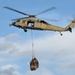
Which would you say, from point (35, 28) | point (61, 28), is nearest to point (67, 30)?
point (61, 28)

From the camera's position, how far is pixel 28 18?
100750 millimetres

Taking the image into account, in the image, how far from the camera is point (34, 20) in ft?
327

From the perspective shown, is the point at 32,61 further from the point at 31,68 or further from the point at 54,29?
the point at 54,29

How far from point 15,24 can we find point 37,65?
43.4ft

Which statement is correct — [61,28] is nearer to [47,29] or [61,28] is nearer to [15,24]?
[47,29]

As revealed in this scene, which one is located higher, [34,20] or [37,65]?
[34,20]

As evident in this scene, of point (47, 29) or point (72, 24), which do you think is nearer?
point (47, 29)

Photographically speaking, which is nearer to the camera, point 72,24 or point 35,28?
point 35,28

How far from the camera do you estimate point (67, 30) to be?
104062 mm

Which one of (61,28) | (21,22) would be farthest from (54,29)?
(21,22)

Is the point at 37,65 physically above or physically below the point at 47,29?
below

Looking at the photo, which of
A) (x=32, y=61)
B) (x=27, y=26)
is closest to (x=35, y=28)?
(x=27, y=26)

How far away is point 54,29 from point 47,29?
2267 mm

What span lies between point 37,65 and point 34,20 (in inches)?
507
